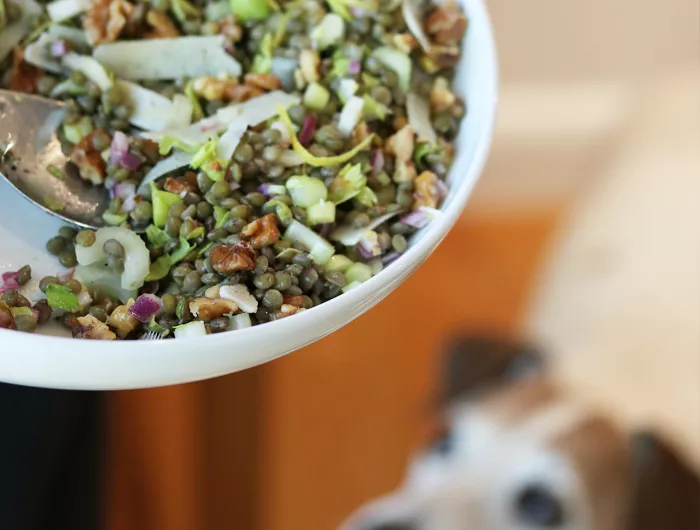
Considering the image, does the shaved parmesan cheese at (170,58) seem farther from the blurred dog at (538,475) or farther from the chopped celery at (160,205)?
the blurred dog at (538,475)

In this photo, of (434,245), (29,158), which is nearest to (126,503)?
(29,158)

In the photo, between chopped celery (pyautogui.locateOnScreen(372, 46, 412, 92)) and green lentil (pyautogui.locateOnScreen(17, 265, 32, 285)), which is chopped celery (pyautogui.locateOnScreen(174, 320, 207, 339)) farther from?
chopped celery (pyautogui.locateOnScreen(372, 46, 412, 92))

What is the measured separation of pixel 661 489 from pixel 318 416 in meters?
0.87

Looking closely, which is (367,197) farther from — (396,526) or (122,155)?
(396,526)

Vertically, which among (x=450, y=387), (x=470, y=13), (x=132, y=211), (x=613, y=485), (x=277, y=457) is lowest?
(x=277, y=457)

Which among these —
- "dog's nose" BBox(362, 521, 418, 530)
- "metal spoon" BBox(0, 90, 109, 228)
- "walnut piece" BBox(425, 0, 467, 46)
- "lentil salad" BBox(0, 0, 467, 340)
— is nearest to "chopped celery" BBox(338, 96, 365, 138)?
"lentil salad" BBox(0, 0, 467, 340)

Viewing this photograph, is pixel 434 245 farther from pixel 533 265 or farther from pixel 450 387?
pixel 533 265

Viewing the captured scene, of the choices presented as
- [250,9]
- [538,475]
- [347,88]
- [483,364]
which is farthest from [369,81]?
[483,364]

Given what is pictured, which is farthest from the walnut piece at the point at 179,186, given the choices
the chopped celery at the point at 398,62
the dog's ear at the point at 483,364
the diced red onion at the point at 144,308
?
the dog's ear at the point at 483,364

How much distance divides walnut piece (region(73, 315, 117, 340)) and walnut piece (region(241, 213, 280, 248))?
0.12 metres

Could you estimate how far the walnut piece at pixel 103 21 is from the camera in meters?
0.66

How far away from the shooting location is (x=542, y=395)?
4.22ft

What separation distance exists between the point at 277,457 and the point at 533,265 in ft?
2.93

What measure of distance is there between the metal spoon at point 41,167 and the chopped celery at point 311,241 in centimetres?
16
